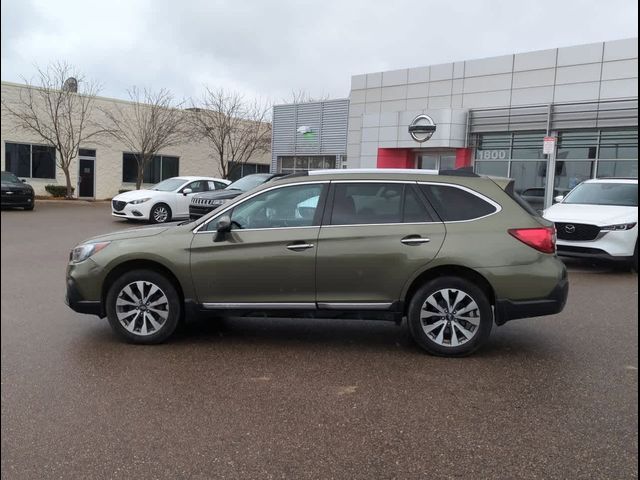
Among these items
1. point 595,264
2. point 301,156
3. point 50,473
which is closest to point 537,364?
point 50,473

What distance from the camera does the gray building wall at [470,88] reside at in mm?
18828

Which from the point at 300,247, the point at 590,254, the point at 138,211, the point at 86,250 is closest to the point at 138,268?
the point at 86,250

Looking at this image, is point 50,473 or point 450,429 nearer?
point 50,473

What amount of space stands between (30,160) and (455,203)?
1107 inches

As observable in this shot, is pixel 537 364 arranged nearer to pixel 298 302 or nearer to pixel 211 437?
pixel 298 302

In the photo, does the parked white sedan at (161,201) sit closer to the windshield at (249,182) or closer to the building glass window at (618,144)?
the windshield at (249,182)

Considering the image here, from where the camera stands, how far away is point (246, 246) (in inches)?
203

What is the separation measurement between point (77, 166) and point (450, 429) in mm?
30181

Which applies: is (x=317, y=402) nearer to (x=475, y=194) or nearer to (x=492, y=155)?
(x=475, y=194)

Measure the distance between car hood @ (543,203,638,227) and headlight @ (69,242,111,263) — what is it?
817 centimetres

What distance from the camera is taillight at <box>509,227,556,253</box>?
16.4 feet

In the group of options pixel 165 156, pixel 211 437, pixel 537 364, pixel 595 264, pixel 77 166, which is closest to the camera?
pixel 211 437

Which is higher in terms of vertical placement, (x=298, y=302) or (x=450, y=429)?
(x=298, y=302)

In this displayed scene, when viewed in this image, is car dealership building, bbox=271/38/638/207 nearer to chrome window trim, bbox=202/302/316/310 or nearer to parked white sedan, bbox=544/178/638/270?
parked white sedan, bbox=544/178/638/270
